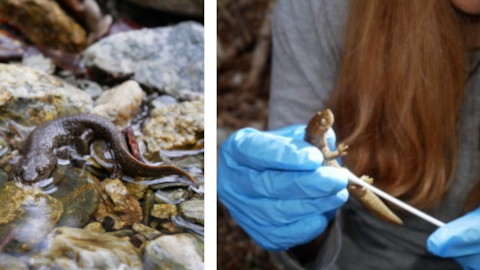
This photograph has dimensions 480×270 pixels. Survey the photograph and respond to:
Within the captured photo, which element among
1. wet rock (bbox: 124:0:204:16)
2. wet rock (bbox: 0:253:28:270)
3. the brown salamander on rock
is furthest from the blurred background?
wet rock (bbox: 0:253:28:270)

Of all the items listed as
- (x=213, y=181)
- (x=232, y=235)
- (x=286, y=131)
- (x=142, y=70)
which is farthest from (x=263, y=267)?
(x=213, y=181)

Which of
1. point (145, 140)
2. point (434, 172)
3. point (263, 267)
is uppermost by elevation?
point (145, 140)

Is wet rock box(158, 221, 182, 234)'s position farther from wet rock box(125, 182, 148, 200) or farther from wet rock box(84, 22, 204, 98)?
wet rock box(84, 22, 204, 98)

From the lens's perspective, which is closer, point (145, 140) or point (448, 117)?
point (145, 140)

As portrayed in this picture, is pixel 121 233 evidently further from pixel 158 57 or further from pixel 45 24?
pixel 45 24

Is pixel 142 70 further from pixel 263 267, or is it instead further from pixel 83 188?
pixel 263 267

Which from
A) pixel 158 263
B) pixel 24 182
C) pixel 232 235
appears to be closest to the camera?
pixel 158 263

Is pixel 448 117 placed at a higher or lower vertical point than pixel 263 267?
higher

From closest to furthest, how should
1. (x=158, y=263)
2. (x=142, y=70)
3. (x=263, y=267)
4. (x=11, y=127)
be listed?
(x=158, y=263) → (x=11, y=127) → (x=142, y=70) → (x=263, y=267)
